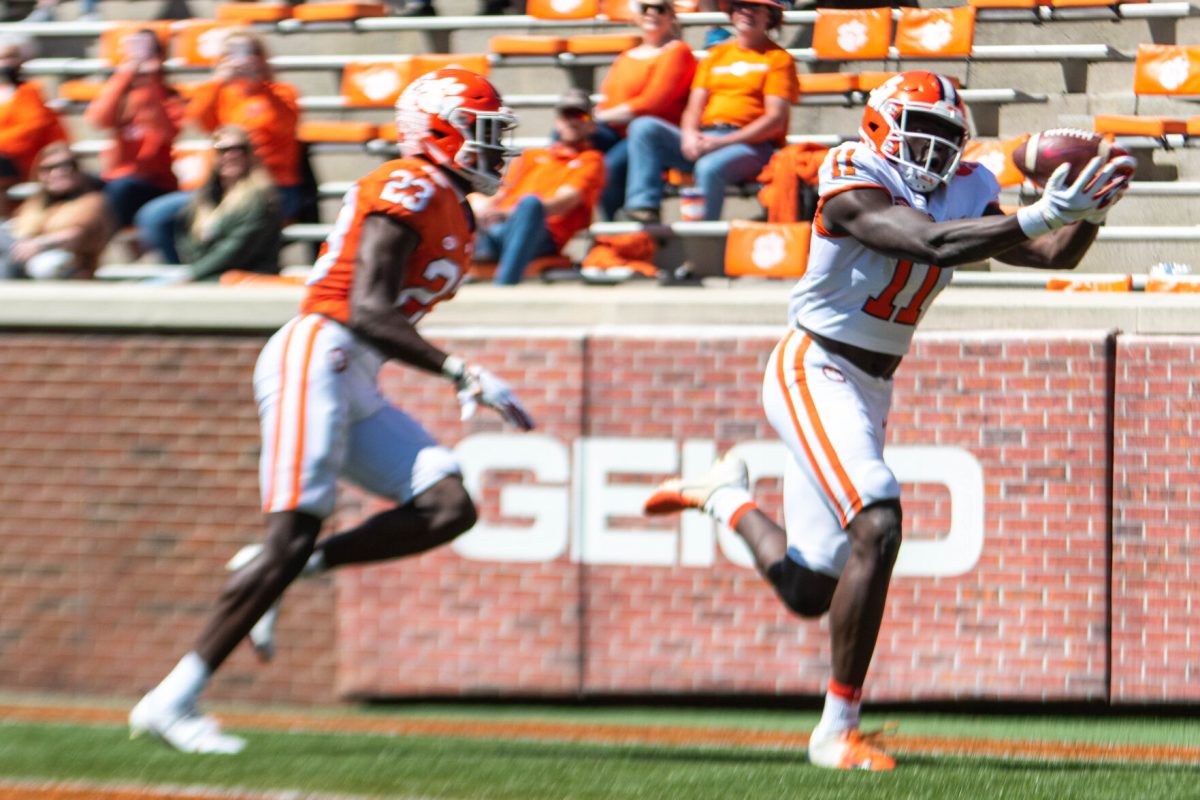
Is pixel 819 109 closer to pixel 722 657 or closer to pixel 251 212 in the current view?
pixel 251 212

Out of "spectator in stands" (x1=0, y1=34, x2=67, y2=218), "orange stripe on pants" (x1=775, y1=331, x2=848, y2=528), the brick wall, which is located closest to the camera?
"orange stripe on pants" (x1=775, y1=331, x2=848, y2=528)

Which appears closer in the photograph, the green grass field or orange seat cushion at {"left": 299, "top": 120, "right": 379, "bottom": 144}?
the green grass field

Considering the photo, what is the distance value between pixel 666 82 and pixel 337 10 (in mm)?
3070

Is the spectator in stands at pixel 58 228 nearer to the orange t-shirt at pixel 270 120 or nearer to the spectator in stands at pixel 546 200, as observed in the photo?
the orange t-shirt at pixel 270 120

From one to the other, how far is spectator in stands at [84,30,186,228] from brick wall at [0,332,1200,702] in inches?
95.6

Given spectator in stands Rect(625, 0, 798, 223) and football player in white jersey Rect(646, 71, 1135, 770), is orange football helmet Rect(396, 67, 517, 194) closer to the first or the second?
football player in white jersey Rect(646, 71, 1135, 770)

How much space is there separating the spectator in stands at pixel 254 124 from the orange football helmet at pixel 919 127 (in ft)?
15.8

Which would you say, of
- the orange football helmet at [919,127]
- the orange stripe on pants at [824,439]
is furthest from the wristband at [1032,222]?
the orange stripe on pants at [824,439]

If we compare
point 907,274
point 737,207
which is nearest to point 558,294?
point 907,274

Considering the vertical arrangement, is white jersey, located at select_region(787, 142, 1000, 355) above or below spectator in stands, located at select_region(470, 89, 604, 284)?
above

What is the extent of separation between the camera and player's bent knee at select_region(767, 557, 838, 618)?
515 cm

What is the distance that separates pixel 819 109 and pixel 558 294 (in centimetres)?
337

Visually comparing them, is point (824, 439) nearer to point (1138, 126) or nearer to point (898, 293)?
point (898, 293)

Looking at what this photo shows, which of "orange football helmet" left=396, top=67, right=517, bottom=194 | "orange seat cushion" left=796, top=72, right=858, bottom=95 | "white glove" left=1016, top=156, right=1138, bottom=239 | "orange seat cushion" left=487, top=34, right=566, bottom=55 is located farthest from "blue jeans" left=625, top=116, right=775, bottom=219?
"white glove" left=1016, top=156, right=1138, bottom=239
